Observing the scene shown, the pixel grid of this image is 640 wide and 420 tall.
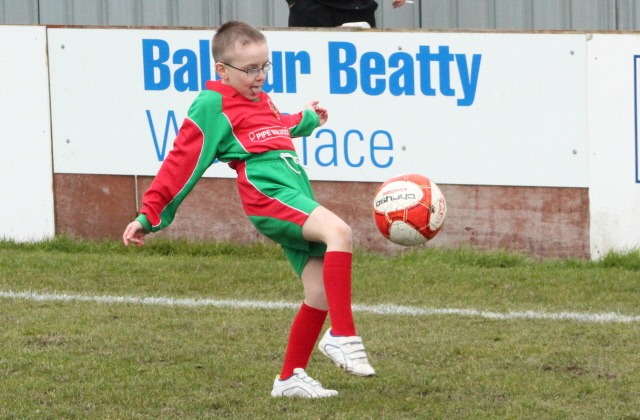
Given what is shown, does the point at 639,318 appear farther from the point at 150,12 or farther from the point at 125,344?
the point at 150,12

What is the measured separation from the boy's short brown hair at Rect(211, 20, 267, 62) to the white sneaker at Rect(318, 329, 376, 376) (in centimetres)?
122

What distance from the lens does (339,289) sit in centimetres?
536

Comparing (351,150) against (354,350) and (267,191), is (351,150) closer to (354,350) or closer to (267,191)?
(267,191)

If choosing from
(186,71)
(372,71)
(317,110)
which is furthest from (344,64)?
(317,110)

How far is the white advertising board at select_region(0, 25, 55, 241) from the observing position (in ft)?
31.6

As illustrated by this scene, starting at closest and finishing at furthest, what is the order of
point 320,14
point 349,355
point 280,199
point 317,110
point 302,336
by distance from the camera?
point 349,355, point 280,199, point 302,336, point 317,110, point 320,14

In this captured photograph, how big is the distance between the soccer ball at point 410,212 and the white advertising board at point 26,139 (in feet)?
13.1

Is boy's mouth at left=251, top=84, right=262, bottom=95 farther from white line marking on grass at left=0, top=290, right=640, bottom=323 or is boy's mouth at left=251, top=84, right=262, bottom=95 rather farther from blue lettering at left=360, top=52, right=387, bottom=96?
blue lettering at left=360, top=52, right=387, bottom=96

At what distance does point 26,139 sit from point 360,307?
3.19 metres

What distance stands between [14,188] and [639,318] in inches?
178

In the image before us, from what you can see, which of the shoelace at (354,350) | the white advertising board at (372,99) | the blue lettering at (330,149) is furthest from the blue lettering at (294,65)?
the shoelace at (354,350)

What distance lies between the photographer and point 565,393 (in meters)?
5.55

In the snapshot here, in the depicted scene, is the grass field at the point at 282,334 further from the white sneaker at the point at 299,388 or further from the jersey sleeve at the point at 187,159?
the jersey sleeve at the point at 187,159

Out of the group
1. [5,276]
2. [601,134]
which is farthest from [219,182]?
[601,134]
